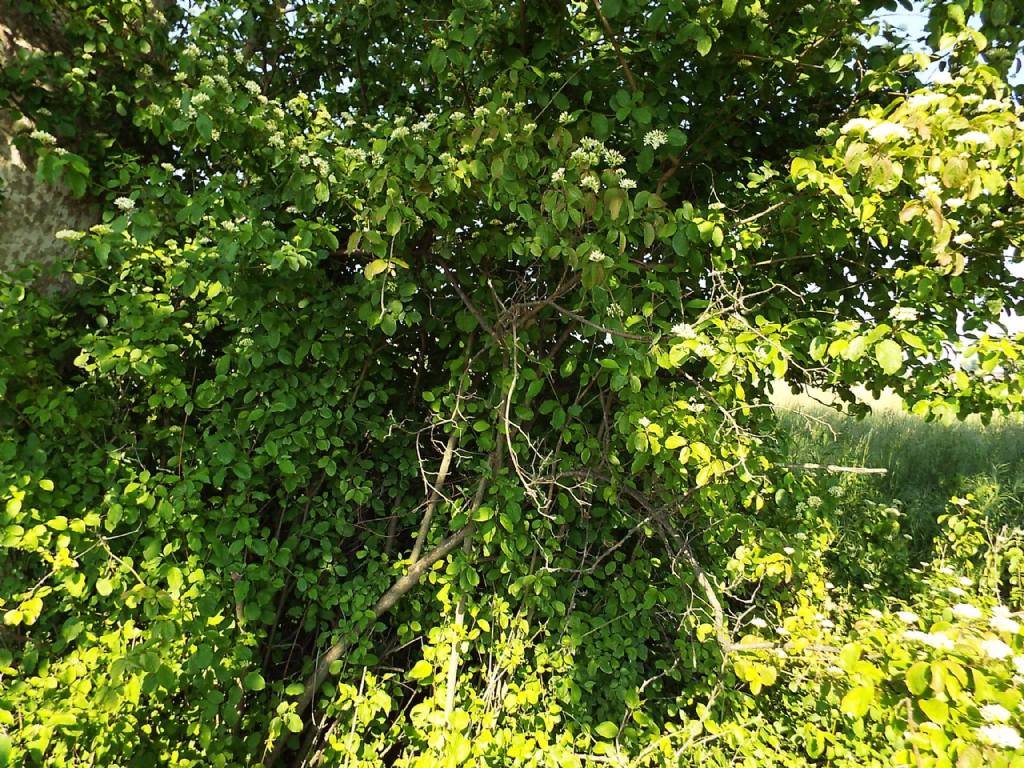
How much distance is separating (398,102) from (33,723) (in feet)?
7.90

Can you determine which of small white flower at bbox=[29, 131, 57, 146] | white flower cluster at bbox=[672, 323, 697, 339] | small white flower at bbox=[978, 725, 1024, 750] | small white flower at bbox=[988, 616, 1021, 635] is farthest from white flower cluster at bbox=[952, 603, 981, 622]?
small white flower at bbox=[29, 131, 57, 146]

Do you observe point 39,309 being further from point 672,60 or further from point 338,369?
point 672,60

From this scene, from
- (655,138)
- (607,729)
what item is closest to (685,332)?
(655,138)

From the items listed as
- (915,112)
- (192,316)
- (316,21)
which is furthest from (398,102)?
(915,112)

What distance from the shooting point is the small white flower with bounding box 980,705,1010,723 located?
1.06 m

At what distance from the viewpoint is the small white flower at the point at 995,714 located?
1.06m

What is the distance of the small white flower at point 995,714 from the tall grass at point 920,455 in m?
2.77

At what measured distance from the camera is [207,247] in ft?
6.44

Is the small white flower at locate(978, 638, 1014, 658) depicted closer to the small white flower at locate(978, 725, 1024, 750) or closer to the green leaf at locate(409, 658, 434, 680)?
the small white flower at locate(978, 725, 1024, 750)

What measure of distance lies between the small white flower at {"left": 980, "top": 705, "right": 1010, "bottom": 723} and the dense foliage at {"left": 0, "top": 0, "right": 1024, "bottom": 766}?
238 millimetres

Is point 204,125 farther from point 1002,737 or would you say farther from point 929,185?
point 1002,737

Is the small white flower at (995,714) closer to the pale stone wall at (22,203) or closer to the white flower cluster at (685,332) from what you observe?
the white flower cluster at (685,332)

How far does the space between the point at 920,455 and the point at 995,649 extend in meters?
4.67

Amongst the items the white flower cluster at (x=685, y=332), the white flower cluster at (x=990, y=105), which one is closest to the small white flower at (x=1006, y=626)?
the white flower cluster at (x=685, y=332)
